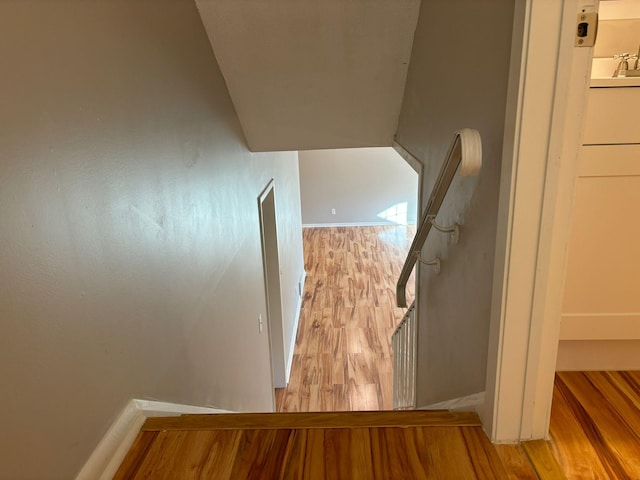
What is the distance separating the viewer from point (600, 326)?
5.31 feet

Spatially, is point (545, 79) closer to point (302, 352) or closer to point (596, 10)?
point (596, 10)

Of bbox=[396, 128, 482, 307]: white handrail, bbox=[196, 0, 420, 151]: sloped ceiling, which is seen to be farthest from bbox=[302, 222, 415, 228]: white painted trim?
bbox=[396, 128, 482, 307]: white handrail

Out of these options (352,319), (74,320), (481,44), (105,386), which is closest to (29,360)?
(74,320)

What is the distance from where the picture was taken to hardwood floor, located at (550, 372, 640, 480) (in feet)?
3.73

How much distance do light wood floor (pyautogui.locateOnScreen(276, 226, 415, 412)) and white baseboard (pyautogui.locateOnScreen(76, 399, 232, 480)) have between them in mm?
3166

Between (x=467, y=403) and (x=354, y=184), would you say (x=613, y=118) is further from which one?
(x=354, y=184)

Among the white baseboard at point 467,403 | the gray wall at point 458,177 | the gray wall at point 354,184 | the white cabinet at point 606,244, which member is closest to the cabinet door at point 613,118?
the white cabinet at point 606,244

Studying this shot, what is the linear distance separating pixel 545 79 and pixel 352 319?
207 inches

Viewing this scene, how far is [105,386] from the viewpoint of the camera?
1.17 metres

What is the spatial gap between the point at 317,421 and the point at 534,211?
0.82m

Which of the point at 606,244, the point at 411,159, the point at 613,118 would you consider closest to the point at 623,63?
the point at 613,118

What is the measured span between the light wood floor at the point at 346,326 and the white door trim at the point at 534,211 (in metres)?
3.41

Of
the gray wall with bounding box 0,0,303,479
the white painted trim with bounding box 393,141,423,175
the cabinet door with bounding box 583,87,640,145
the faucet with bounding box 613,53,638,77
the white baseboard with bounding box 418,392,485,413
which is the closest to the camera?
the gray wall with bounding box 0,0,303,479

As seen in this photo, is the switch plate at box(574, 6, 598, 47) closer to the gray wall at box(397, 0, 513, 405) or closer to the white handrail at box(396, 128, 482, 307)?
the gray wall at box(397, 0, 513, 405)
